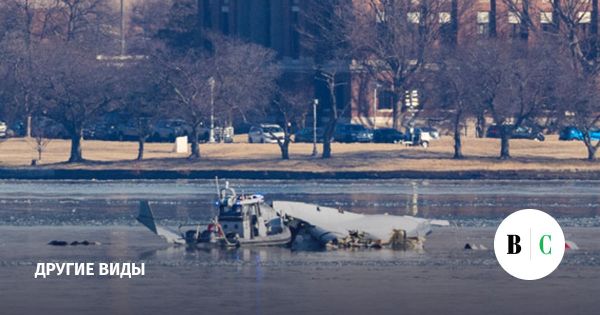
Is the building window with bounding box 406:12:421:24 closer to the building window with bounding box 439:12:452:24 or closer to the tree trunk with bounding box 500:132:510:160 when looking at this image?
the building window with bounding box 439:12:452:24

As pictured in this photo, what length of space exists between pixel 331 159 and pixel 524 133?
57.4ft

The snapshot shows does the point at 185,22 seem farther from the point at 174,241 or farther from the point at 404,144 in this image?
the point at 174,241

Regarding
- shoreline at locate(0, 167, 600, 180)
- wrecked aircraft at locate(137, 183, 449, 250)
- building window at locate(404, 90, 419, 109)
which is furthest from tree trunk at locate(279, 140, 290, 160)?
wrecked aircraft at locate(137, 183, 449, 250)

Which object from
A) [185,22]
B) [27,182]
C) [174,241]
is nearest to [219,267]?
[174,241]

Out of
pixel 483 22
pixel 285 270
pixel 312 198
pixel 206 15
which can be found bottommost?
pixel 285 270

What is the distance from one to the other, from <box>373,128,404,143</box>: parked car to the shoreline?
1884cm

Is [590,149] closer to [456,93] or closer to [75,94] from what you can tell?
[456,93]

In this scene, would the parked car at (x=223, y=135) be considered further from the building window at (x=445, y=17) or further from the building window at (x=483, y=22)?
the building window at (x=483, y=22)

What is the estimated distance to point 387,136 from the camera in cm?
10081

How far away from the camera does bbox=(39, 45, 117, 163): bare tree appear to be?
3435 inches

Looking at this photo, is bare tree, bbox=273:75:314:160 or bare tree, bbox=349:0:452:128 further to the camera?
bare tree, bbox=349:0:452:128

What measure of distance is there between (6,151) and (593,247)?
50.5m

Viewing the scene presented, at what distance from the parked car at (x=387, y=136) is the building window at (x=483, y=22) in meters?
16.1

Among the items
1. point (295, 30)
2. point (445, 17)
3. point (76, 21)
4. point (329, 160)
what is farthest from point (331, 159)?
point (76, 21)
